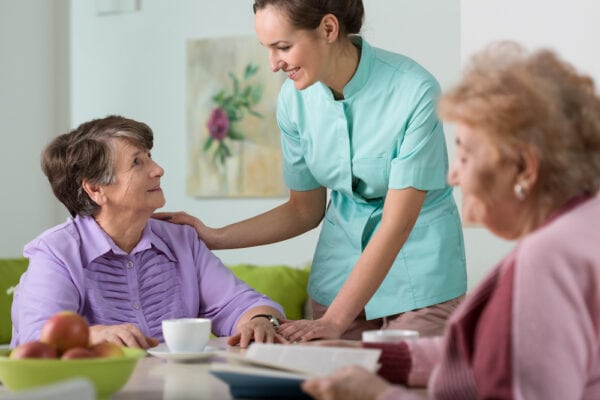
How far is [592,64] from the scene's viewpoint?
3.10 m

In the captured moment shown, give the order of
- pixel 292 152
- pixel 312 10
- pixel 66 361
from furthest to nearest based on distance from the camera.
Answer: pixel 292 152 < pixel 312 10 < pixel 66 361

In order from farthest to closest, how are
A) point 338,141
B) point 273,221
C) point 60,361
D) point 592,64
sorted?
point 592,64 → point 273,221 → point 338,141 → point 60,361

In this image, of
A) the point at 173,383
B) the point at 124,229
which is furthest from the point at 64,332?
the point at 124,229

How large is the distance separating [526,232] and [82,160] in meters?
1.56

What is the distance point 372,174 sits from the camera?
99.2 inches

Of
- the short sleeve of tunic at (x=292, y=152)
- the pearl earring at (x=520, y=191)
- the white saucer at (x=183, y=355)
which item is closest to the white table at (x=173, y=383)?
the white saucer at (x=183, y=355)

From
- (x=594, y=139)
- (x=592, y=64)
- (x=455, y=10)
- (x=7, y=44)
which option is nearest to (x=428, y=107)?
(x=592, y=64)

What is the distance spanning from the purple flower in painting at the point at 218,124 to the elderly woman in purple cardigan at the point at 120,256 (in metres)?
2.09

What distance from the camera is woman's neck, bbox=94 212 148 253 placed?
257 cm

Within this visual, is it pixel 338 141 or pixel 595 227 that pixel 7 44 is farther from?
pixel 595 227

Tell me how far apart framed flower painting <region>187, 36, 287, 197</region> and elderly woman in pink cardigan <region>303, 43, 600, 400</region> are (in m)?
3.27

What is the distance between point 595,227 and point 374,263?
1099 millimetres

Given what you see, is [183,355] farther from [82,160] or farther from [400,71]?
[400,71]

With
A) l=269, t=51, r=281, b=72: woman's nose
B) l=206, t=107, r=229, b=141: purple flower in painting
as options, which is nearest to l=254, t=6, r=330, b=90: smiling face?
l=269, t=51, r=281, b=72: woman's nose
